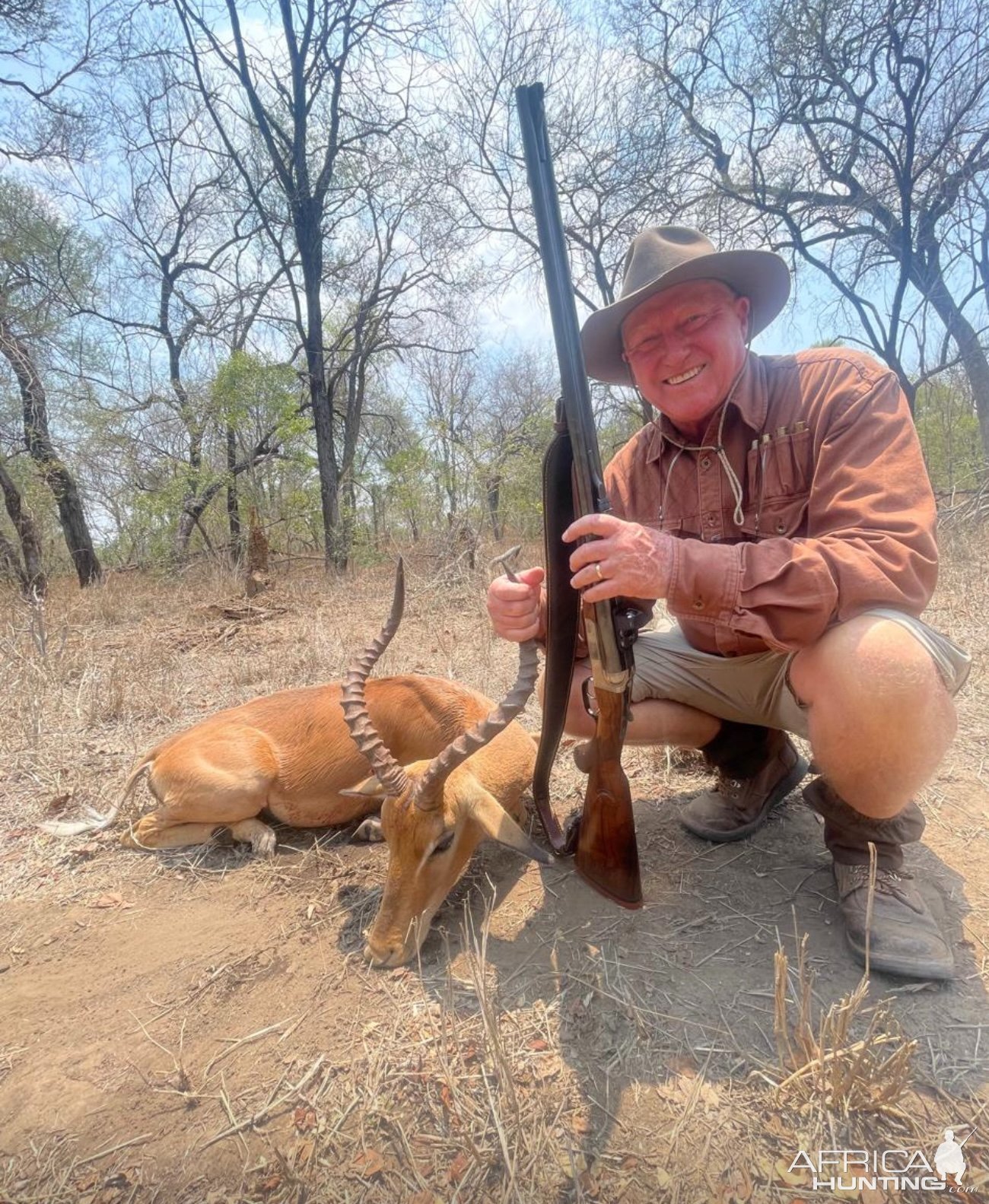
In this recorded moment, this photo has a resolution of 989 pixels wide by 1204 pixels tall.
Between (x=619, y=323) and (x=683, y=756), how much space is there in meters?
2.39

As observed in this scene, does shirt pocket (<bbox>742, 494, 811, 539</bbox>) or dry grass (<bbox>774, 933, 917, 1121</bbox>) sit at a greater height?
shirt pocket (<bbox>742, 494, 811, 539</bbox>)

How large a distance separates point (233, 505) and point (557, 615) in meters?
12.9

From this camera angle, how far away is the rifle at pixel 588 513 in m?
2.13

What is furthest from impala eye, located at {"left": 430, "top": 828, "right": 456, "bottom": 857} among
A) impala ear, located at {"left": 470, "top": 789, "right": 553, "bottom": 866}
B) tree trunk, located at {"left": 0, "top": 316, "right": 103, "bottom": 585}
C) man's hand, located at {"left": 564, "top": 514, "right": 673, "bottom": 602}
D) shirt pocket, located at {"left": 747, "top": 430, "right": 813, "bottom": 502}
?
tree trunk, located at {"left": 0, "top": 316, "right": 103, "bottom": 585}

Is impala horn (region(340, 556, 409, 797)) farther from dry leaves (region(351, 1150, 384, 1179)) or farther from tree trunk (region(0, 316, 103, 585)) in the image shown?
tree trunk (region(0, 316, 103, 585))

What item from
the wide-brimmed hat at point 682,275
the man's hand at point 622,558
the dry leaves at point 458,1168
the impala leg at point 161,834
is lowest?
the dry leaves at point 458,1168

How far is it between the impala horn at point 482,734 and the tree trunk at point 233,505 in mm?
11362

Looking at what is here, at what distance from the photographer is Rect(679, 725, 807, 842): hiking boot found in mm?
2820

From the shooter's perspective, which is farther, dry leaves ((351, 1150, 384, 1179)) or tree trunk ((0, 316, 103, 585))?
tree trunk ((0, 316, 103, 585))

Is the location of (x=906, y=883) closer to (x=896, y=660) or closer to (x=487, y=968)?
(x=896, y=660)

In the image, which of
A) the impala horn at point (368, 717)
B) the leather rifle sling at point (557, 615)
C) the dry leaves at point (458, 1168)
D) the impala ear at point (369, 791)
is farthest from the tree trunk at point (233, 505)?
the dry leaves at point (458, 1168)

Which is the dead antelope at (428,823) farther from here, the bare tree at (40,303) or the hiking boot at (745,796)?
the bare tree at (40,303)

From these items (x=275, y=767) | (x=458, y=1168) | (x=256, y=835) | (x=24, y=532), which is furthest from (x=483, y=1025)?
(x=24, y=532)

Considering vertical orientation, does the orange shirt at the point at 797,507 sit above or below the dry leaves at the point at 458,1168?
above
